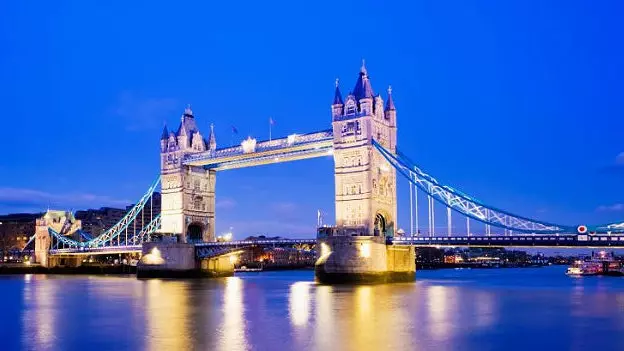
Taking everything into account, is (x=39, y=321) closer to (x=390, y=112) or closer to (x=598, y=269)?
(x=390, y=112)

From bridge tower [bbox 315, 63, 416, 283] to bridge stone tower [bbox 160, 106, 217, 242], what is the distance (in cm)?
1534

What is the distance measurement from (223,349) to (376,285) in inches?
901

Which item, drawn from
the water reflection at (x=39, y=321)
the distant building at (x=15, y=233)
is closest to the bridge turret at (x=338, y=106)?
the water reflection at (x=39, y=321)

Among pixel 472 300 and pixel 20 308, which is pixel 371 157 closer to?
pixel 472 300

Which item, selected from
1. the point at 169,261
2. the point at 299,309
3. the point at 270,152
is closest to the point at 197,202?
the point at 169,261

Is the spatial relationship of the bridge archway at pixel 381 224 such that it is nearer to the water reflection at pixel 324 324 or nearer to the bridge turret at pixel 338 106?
the bridge turret at pixel 338 106

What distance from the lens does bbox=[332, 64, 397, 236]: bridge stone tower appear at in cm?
4031

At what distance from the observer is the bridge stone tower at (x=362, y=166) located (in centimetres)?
4031

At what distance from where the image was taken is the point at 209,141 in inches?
2202

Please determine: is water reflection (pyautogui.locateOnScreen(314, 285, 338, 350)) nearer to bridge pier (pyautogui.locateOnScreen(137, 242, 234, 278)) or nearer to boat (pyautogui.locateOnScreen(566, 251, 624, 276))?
bridge pier (pyautogui.locateOnScreen(137, 242, 234, 278))

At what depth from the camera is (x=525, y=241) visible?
3500cm

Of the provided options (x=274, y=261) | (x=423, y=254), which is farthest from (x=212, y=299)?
(x=423, y=254)

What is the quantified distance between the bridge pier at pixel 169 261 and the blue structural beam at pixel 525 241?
17782mm

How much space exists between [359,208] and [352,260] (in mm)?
3663
